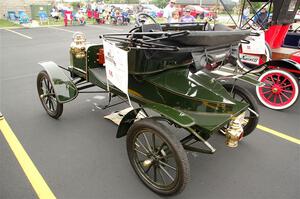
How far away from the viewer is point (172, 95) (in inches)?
96.4

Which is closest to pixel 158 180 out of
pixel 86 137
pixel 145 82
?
pixel 145 82

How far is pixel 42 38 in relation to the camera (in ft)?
34.6

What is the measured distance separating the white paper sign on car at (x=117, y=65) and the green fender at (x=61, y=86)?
0.77m

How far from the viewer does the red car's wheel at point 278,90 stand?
3932 mm

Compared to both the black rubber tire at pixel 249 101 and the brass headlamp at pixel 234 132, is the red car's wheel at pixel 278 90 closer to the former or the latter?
the black rubber tire at pixel 249 101

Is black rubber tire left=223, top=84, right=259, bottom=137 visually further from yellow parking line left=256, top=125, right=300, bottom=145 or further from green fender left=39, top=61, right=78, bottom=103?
green fender left=39, top=61, right=78, bottom=103

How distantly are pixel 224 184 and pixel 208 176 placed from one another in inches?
6.9

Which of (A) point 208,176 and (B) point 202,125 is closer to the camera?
(B) point 202,125

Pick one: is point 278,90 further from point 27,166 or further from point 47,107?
point 27,166

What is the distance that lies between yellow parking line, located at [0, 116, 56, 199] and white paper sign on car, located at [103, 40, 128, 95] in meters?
1.20

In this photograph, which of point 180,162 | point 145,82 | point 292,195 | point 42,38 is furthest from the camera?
point 42,38

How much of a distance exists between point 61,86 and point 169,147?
1.89 m

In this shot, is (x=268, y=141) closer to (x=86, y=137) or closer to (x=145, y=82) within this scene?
(x=145, y=82)

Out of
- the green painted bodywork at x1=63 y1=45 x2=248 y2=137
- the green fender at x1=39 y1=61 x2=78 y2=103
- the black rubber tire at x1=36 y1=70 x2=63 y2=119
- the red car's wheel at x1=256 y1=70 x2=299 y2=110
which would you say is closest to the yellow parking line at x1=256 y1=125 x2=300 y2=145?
the red car's wheel at x1=256 y1=70 x2=299 y2=110
